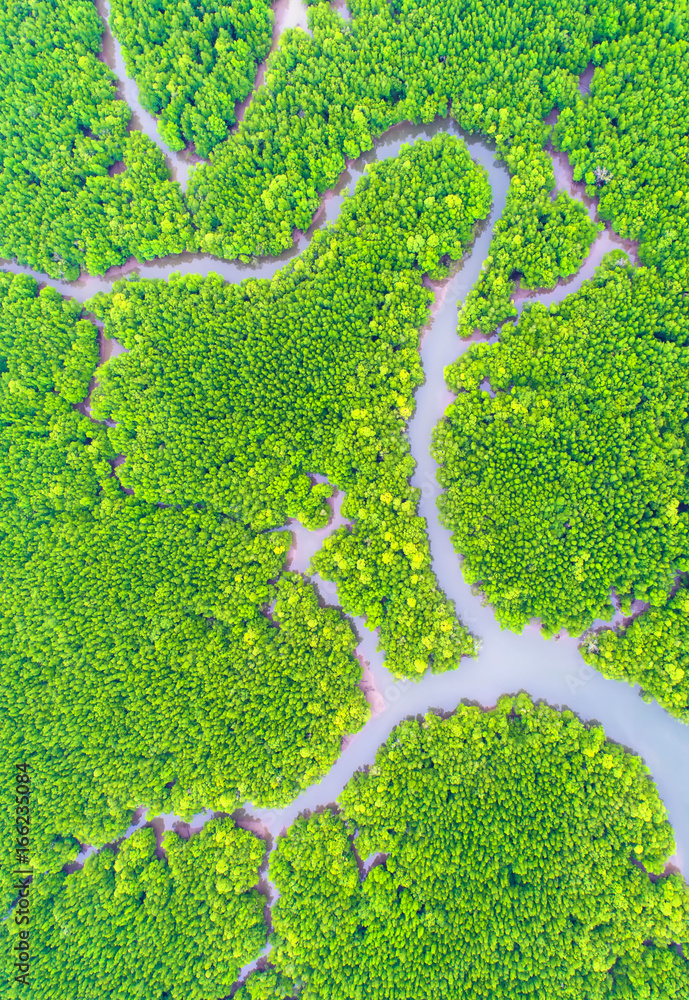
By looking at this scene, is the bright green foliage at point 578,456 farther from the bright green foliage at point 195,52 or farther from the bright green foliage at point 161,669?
the bright green foliage at point 195,52

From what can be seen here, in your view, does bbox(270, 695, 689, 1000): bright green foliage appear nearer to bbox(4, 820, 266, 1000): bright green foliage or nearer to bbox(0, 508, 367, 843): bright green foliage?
bbox(4, 820, 266, 1000): bright green foliage

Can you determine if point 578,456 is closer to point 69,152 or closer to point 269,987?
point 269,987

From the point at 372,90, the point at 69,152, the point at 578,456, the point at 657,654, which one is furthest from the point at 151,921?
the point at 372,90

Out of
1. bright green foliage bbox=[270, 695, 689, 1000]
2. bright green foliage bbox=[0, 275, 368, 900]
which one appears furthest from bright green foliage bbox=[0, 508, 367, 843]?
bright green foliage bbox=[270, 695, 689, 1000]

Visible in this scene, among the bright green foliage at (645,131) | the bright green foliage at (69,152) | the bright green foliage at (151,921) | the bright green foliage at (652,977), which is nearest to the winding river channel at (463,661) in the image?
the bright green foliage at (151,921)

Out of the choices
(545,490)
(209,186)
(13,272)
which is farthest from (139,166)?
(545,490)

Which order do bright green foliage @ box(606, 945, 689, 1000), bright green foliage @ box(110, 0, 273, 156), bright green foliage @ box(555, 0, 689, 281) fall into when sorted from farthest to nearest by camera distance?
bright green foliage @ box(110, 0, 273, 156)
bright green foliage @ box(555, 0, 689, 281)
bright green foliage @ box(606, 945, 689, 1000)
